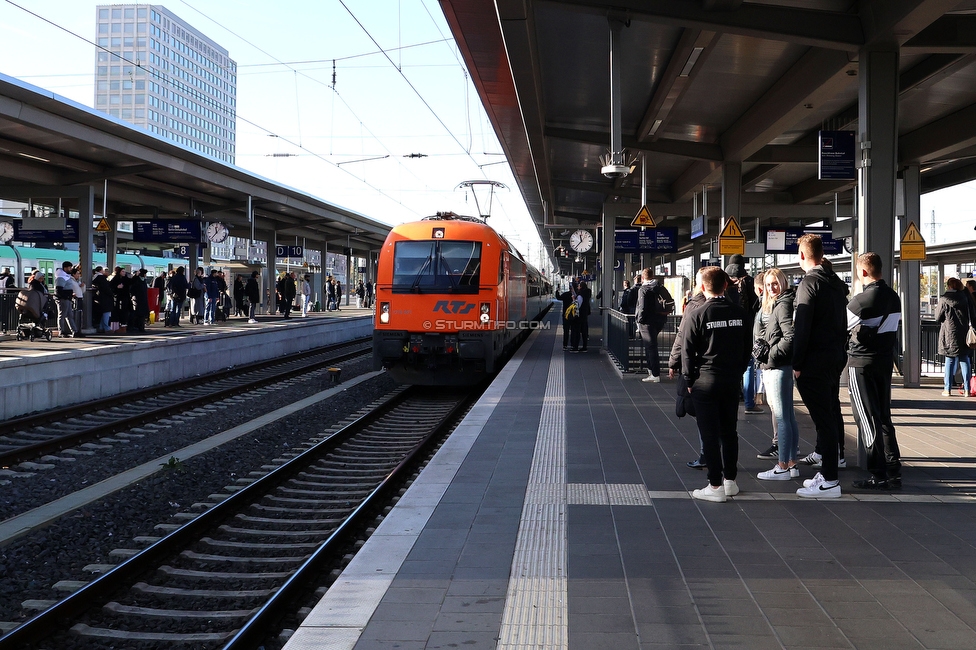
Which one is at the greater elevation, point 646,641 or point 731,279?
point 731,279

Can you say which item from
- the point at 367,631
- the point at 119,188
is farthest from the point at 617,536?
the point at 119,188

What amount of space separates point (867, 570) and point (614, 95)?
7835 millimetres

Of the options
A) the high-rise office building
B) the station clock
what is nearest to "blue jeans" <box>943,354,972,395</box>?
the station clock

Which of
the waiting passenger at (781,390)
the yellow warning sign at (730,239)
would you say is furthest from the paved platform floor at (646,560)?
the yellow warning sign at (730,239)

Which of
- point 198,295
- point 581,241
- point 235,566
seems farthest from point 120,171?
point 235,566

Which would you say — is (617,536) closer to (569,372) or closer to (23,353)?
(569,372)

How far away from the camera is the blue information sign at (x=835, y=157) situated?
10670 mm

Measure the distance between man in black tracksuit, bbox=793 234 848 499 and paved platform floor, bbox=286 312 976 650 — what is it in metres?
0.24

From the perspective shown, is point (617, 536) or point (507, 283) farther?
point (507, 283)

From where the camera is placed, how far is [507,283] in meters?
15.9

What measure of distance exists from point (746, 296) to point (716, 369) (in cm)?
346

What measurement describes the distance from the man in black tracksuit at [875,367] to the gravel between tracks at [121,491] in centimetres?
550

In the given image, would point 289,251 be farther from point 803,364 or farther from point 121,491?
point 803,364

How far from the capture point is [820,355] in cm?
609
